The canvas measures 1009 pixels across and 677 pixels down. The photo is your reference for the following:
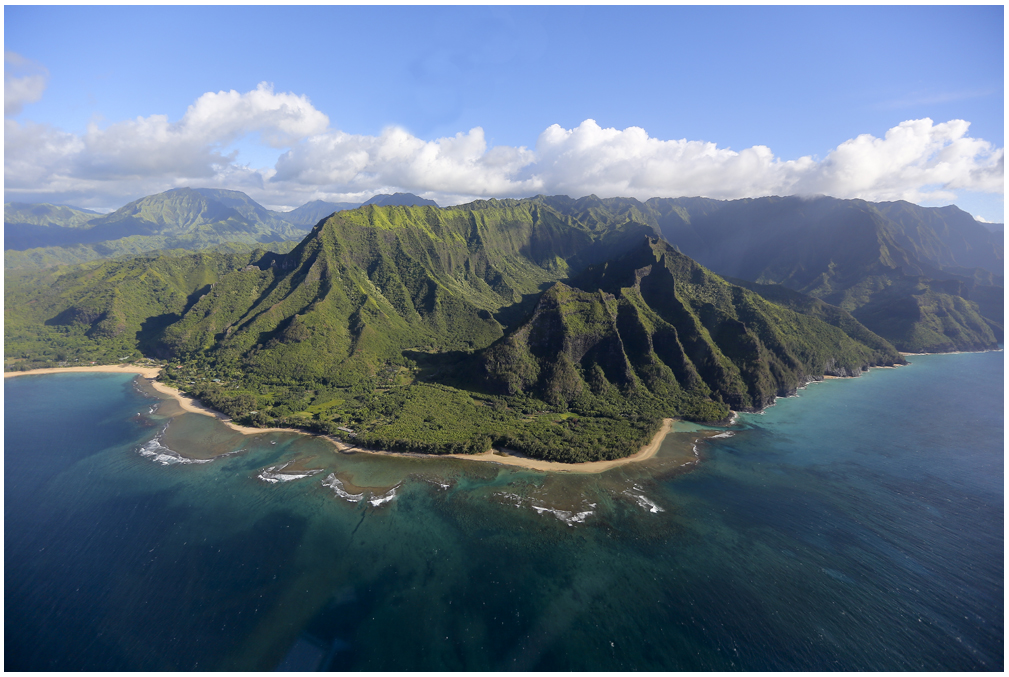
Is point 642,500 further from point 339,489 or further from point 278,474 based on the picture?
point 278,474

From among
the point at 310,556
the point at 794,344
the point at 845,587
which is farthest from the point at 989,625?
the point at 794,344

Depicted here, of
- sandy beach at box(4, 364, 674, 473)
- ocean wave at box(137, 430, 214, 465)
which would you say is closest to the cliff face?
sandy beach at box(4, 364, 674, 473)

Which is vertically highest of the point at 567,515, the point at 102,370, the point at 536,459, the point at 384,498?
the point at 102,370

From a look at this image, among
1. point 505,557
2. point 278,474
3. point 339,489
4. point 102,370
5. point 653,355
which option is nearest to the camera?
point 505,557

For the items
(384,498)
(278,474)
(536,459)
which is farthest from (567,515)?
(278,474)

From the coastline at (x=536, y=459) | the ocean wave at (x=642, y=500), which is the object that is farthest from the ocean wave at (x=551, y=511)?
the coastline at (x=536, y=459)

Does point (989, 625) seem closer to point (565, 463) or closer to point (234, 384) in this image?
point (565, 463)
